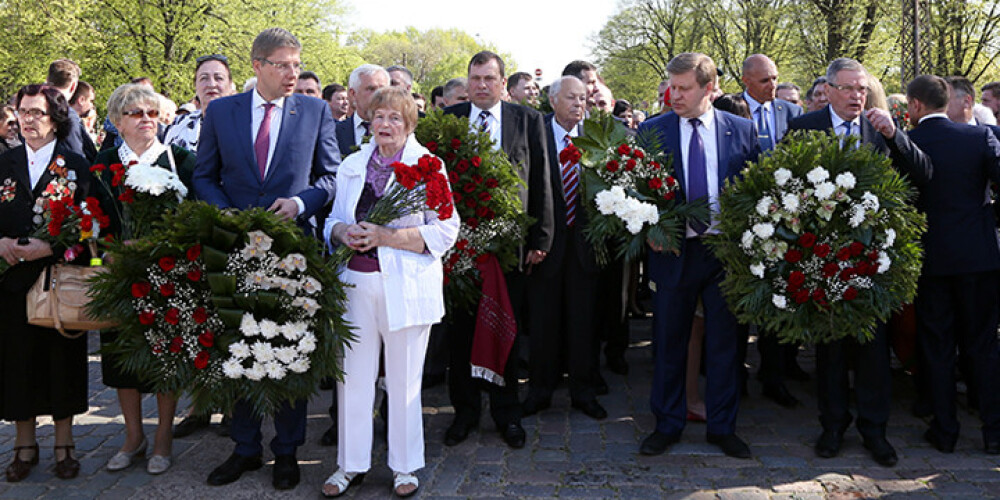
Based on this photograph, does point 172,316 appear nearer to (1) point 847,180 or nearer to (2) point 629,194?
(2) point 629,194

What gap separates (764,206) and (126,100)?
3.82 m

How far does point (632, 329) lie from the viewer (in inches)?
361

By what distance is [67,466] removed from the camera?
4.97m

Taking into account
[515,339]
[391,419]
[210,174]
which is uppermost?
[210,174]

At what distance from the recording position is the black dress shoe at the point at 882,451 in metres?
5.00

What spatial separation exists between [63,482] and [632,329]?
597cm

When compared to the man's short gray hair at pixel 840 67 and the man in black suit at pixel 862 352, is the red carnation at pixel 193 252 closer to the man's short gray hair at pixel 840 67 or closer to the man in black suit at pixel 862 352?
the man in black suit at pixel 862 352

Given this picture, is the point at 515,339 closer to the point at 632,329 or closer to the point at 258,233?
the point at 258,233

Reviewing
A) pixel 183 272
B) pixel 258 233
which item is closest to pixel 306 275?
pixel 258 233

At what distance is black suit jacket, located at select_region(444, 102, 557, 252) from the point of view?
220 inches

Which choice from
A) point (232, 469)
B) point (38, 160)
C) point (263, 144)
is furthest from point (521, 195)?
point (38, 160)

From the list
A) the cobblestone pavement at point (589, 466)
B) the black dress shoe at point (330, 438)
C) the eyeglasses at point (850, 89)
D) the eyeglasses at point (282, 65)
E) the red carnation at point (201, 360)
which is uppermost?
the eyeglasses at point (282, 65)

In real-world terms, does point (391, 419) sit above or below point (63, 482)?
above

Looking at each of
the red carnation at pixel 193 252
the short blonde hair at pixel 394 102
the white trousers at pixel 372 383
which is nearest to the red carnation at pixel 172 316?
the red carnation at pixel 193 252
